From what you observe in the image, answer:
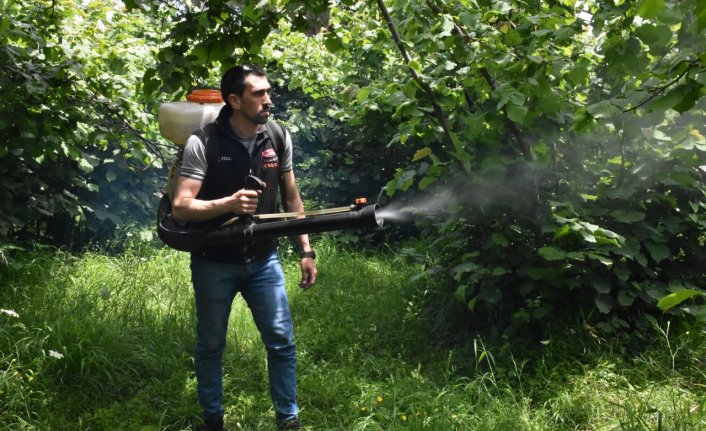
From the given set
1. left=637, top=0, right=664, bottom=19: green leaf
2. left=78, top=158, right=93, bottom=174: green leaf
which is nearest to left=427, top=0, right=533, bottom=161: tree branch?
left=637, top=0, right=664, bottom=19: green leaf

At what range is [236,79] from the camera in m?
3.57

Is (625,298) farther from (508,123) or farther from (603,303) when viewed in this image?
(508,123)

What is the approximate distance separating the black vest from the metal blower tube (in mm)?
91

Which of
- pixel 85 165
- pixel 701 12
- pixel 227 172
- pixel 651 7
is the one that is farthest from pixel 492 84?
pixel 85 165

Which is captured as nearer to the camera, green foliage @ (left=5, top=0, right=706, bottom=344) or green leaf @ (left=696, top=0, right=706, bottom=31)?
green leaf @ (left=696, top=0, right=706, bottom=31)

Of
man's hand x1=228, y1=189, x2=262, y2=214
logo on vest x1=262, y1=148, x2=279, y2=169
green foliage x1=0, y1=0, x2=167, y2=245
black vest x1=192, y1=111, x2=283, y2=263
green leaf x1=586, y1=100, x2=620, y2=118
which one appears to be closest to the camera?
green leaf x1=586, y1=100, x2=620, y2=118

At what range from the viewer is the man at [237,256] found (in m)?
3.54

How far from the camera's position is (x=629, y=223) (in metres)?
4.18

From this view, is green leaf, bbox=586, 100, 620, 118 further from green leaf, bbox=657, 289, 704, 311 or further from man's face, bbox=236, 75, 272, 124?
man's face, bbox=236, 75, 272, 124

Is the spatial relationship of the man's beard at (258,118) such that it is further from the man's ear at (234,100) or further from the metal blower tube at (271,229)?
the metal blower tube at (271,229)

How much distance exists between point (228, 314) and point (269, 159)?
0.86 m

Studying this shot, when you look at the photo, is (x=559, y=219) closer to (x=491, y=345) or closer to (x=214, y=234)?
(x=491, y=345)

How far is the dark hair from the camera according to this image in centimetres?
356

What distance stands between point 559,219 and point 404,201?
3.50 m
